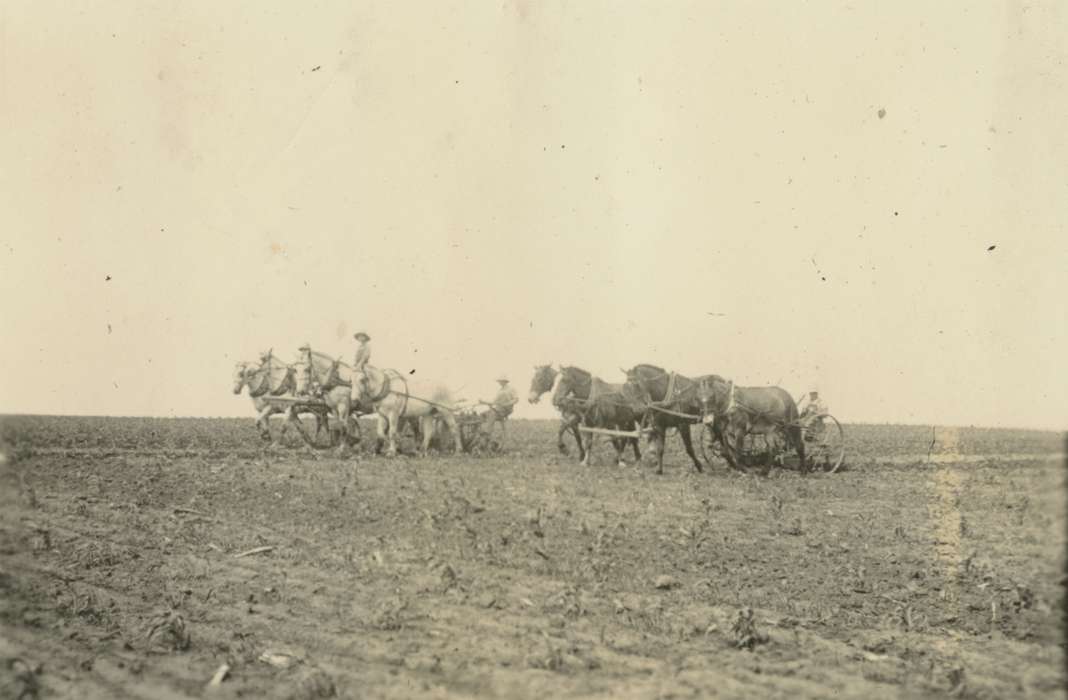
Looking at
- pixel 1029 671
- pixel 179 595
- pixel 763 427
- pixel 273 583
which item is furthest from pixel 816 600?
pixel 763 427

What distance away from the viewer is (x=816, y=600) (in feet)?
27.4

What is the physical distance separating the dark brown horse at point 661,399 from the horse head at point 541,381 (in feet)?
6.88

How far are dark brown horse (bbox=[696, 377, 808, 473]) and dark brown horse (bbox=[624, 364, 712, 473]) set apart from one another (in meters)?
0.32

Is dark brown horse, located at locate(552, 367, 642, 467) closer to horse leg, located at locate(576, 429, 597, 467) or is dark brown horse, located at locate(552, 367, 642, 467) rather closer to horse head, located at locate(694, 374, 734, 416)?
horse leg, located at locate(576, 429, 597, 467)

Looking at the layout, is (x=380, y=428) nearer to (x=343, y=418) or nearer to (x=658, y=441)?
(x=343, y=418)

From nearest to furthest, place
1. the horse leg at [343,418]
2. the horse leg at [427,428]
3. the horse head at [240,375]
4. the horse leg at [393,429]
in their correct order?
the horse leg at [393,429] → the horse leg at [343,418] → the horse leg at [427,428] → the horse head at [240,375]

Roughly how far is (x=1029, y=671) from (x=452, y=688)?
14.0 ft

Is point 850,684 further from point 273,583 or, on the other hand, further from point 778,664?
point 273,583

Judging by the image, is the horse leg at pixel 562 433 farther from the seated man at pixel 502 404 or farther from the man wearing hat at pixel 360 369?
the man wearing hat at pixel 360 369

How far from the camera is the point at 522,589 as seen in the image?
8.37 metres

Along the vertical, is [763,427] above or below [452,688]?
above

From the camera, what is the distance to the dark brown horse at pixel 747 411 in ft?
53.7

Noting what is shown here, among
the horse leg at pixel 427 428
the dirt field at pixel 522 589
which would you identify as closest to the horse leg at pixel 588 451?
the dirt field at pixel 522 589

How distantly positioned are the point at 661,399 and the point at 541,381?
2.75 meters
